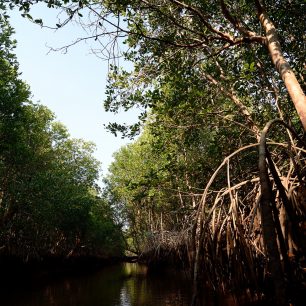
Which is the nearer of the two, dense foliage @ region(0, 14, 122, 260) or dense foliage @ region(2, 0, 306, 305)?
dense foliage @ region(2, 0, 306, 305)

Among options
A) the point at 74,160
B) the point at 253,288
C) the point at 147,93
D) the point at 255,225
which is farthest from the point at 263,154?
the point at 74,160

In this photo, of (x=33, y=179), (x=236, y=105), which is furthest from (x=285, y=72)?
(x=33, y=179)

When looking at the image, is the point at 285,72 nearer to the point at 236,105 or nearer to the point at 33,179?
the point at 236,105

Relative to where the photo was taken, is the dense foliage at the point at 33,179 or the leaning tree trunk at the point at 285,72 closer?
the leaning tree trunk at the point at 285,72

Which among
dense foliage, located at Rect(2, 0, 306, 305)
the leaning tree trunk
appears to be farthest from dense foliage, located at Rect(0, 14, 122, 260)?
the leaning tree trunk

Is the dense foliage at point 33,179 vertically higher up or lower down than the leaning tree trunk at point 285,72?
higher up

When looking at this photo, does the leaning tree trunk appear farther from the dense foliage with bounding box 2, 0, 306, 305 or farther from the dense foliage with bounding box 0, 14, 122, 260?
the dense foliage with bounding box 0, 14, 122, 260

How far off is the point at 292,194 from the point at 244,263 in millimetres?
1123

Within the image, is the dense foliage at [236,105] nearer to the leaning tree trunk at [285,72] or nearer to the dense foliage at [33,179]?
the leaning tree trunk at [285,72]

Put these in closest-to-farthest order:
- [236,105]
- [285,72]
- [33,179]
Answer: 1. [285,72]
2. [236,105]
3. [33,179]

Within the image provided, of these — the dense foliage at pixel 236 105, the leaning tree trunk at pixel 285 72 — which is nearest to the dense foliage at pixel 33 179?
the dense foliage at pixel 236 105

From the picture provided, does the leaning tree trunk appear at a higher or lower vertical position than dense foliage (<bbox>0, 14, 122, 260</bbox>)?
lower

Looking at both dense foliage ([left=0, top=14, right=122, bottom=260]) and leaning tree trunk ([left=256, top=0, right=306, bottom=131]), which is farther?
dense foliage ([left=0, top=14, right=122, bottom=260])

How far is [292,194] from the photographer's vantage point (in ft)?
14.2
